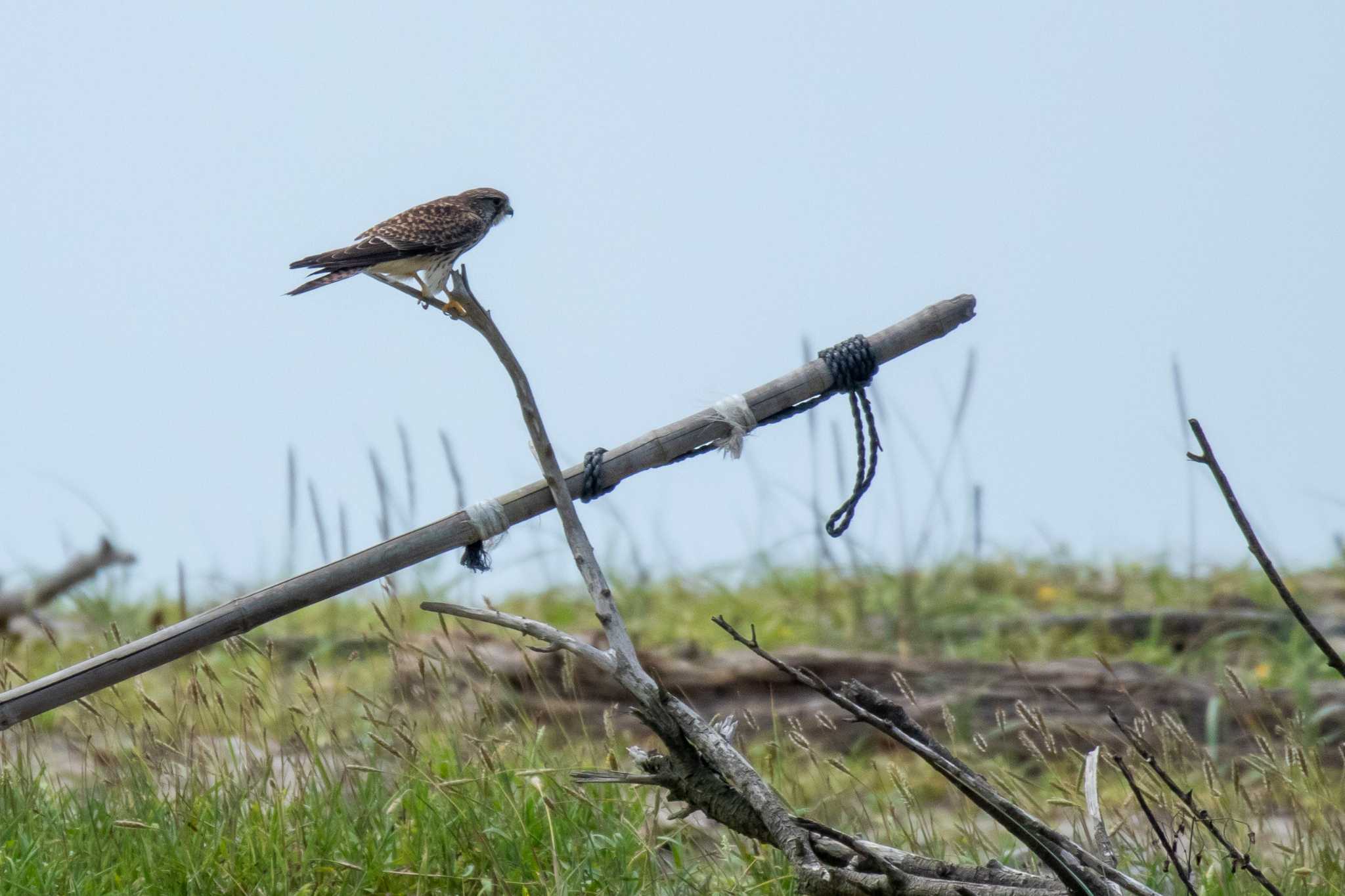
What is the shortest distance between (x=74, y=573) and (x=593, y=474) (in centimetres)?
465

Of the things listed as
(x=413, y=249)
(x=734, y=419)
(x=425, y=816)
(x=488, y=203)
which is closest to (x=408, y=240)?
(x=413, y=249)

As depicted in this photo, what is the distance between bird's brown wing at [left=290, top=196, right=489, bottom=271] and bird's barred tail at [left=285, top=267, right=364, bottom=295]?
1 cm

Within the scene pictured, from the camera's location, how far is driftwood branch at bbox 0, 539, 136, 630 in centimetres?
627

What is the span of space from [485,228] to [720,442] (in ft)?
2.93

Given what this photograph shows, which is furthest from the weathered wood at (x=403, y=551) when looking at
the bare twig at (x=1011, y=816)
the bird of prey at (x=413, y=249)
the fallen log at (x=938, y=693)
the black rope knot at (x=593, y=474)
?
the fallen log at (x=938, y=693)

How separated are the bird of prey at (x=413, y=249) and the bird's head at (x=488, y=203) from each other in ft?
0.31

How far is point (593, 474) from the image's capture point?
2695 millimetres

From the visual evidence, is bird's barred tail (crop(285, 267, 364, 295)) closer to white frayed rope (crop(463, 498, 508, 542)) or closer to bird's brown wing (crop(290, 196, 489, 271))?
bird's brown wing (crop(290, 196, 489, 271))

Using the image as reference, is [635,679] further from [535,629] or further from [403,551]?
[403,551]

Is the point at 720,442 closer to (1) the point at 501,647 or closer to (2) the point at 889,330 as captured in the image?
(2) the point at 889,330

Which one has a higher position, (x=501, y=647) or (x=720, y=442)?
(x=720, y=442)

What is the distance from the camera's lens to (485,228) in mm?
3203

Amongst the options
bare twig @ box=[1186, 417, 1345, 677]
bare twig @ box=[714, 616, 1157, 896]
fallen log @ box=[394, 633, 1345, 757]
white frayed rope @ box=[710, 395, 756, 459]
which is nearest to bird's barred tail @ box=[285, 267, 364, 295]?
white frayed rope @ box=[710, 395, 756, 459]

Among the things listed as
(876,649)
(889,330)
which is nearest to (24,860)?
(889,330)
